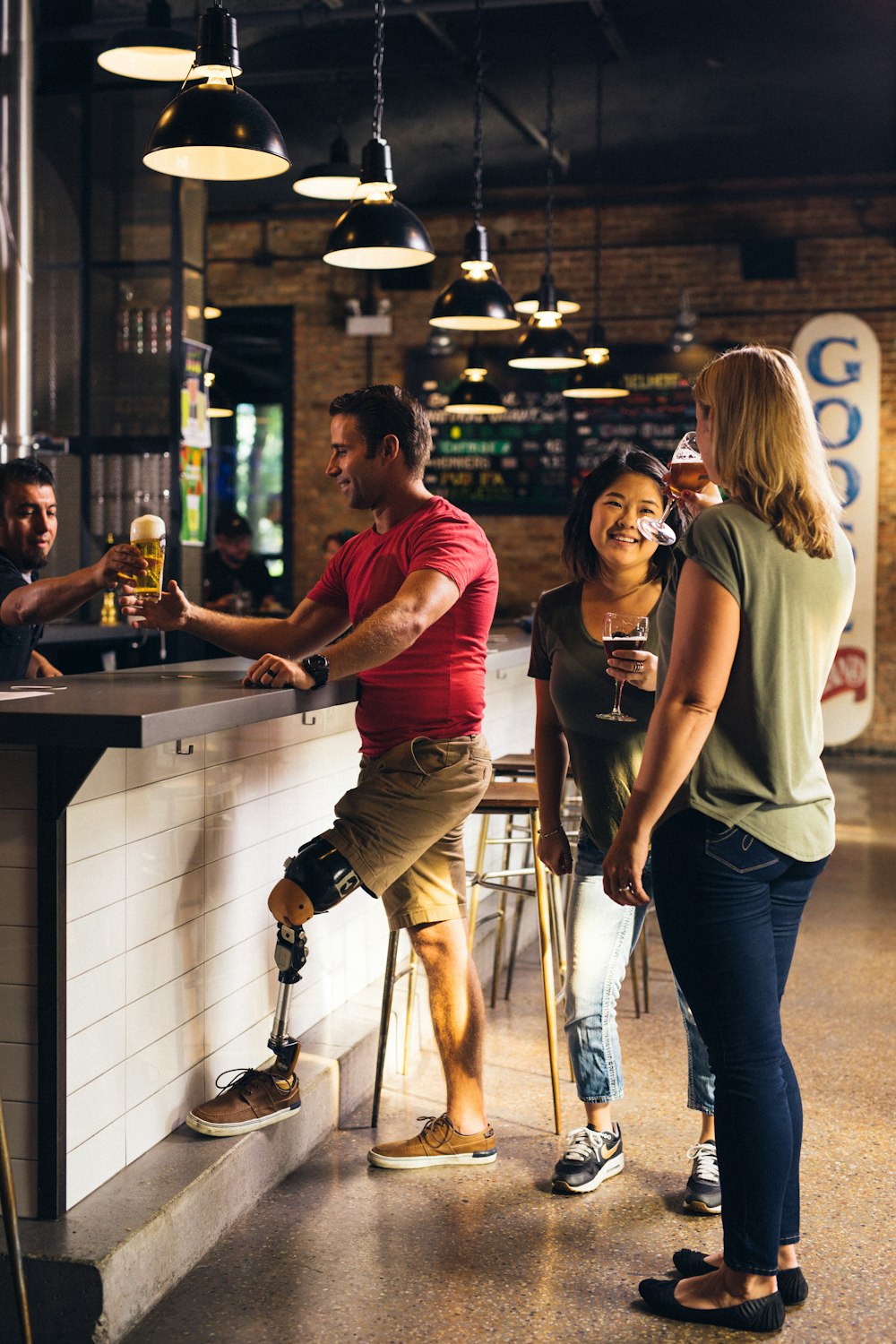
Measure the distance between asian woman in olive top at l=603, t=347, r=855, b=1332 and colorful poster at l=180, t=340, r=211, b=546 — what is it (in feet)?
17.2

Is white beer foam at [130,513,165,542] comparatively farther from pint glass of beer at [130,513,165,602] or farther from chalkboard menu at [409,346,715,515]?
chalkboard menu at [409,346,715,515]

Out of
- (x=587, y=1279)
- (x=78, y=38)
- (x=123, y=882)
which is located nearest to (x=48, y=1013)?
(x=123, y=882)

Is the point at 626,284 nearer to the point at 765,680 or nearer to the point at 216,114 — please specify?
the point at 216,114

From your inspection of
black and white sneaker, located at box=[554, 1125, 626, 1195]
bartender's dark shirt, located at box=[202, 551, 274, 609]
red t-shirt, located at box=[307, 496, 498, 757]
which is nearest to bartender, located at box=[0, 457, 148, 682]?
red t-shirt, located at box=[307, 496, 498, 757]

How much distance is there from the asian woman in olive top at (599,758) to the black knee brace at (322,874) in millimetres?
481

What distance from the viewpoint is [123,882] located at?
2498 millimetres

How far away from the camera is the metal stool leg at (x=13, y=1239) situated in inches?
77.1

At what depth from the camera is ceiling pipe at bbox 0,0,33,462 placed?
6105 mm

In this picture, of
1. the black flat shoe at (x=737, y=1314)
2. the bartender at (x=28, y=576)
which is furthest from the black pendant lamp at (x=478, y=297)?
the black flat shoe at (x=737, y=1314)

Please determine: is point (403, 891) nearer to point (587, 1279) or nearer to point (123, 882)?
point (123, 882)

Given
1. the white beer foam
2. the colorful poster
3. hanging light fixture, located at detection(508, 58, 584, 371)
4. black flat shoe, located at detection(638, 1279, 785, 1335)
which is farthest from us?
the colorful poster

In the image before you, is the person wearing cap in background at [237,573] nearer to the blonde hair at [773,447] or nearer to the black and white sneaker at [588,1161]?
the black and white sneaker at [588,1161]

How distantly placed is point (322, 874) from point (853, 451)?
313 inches

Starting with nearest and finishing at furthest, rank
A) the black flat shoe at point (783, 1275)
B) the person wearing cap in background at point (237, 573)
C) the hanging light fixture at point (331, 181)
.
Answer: the black flat shoe at point (783, 1275) → the hanging light fixture at point (331, 181) → the person wearing cap in background at point (237, 573)
